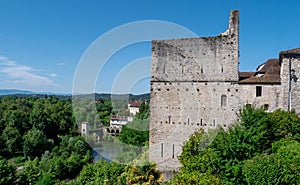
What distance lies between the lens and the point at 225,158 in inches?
400

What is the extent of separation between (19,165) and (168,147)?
2516 centimetres

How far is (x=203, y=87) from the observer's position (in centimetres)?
1462

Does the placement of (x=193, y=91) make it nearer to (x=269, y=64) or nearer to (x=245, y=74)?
(x=245, y=74)

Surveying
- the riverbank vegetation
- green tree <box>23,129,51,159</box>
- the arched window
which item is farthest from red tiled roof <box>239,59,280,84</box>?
green tree <box>23,129,51,159</box>

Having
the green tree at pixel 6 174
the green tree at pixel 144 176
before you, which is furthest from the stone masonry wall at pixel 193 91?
the green tree at pixel 6 174

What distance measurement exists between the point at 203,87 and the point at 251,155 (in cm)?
557

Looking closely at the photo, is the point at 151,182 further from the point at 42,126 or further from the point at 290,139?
the point at 42,126

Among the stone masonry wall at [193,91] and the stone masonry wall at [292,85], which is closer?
the stone masonry wall at [292,85]

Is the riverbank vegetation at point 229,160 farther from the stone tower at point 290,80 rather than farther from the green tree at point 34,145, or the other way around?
the green tree at point 34,145

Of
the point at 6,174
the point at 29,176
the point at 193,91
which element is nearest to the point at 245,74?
the point at 193,91

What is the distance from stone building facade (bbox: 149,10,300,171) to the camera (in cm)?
1316

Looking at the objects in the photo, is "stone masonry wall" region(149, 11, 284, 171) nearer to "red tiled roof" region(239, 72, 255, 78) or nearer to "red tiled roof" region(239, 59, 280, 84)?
"red tiled roof" region(239, 59, 280, 84)

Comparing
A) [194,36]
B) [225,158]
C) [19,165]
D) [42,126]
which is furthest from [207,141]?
[42,126]

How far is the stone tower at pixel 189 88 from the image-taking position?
1402cm
